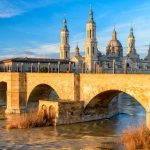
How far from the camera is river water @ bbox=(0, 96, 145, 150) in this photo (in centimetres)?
2028

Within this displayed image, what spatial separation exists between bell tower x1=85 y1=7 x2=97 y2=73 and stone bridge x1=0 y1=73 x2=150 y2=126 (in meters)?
54.1

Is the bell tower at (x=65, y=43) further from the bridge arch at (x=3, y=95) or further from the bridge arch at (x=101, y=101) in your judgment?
the bridge arch at (x=101, y=101)

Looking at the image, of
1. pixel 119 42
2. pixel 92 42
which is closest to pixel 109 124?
pixel 92 42

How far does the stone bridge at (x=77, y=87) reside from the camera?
23355mm

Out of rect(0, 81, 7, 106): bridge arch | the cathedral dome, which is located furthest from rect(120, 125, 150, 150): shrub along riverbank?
the cathedral dome

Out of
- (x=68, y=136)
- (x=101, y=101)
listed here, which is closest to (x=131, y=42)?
(x=101, y=101)

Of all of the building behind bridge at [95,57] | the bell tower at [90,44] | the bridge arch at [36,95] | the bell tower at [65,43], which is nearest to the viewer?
the bridge arch at [36,95]

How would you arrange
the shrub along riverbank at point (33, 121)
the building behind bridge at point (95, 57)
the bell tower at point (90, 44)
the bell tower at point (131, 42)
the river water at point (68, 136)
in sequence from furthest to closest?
the bell tower at point (131, 42) < the bell tower at point (90, 44) < the building behind bridge at point (95, 57) < the shrub along riverbank at point (33, 121) < the river water at point (68, 136)

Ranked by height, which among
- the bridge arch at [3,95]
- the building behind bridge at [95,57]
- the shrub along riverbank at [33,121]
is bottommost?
the shrub along riverbank at [33,121]

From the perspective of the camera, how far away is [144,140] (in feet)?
59.5

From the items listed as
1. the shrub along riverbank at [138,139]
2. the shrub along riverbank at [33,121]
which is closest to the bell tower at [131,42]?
the shrub along riverbank at [33,121]

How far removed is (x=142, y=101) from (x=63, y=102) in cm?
747

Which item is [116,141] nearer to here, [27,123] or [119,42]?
[27,123]

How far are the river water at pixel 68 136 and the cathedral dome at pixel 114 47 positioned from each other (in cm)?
8368
